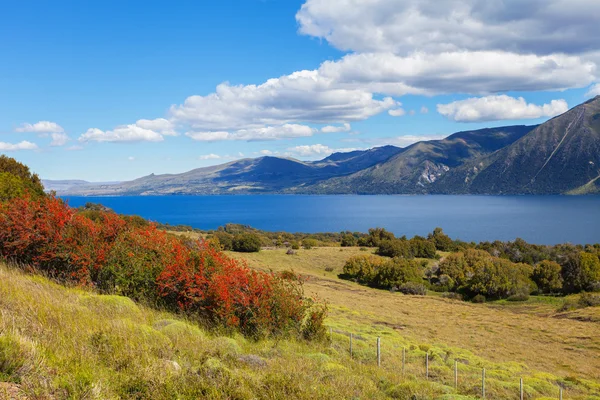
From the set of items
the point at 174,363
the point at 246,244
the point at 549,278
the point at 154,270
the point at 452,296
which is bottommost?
the point at 452,296

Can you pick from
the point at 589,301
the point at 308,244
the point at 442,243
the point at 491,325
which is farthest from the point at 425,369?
the point at 442,243

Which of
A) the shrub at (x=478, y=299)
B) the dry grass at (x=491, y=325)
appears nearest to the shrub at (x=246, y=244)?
A: the dry grass at (x=491, y=325)

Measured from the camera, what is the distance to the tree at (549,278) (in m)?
Answer: 46.5

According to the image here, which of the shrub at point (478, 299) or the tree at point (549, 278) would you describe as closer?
the shrub at point (478, 299)

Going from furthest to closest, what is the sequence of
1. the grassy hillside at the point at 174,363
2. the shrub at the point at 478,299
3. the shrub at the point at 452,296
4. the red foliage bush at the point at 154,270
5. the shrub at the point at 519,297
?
the shrub at the point at 452,296 → the shrub at the point at 478,299 → the shrub at the point at 519,297 → the red foliage bush at the point at 154,270 → the grassy hillside at the point at 174,363

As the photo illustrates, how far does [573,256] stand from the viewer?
4684 cm

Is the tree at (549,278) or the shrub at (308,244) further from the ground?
the shrub at (308,244)

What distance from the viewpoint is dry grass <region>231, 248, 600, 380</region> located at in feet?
72.5

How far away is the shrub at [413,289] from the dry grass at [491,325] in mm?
2663

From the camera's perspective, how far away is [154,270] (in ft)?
41.9

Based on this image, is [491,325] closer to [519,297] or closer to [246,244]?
[519,297]

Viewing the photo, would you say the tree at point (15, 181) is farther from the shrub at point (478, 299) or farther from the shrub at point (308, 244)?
the shrub at point (478, 299)

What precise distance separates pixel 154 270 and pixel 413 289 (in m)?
36.6

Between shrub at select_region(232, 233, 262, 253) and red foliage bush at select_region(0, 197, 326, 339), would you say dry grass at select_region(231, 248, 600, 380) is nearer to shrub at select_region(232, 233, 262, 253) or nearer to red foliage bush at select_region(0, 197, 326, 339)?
red foliage bush at select_region(0, 197, 326, 339)
